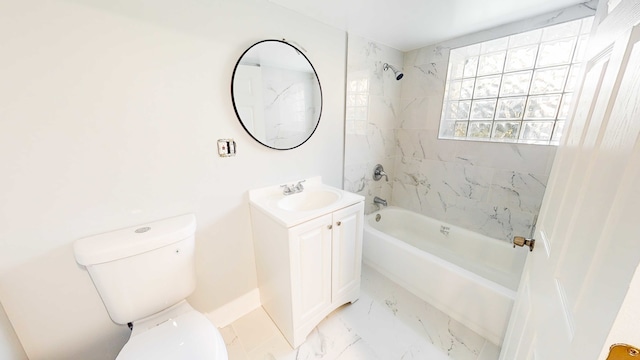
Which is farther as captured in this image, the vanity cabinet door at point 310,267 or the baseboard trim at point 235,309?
the baseboard trim at point 235,309

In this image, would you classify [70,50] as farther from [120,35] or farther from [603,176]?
[603,176]

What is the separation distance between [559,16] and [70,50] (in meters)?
2.69

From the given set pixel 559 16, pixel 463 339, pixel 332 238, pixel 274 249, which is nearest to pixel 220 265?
pixel 274 249

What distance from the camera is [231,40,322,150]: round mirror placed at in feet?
4.21

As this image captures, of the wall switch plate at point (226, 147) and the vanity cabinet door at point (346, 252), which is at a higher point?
the wall switch plate at point (226, 147)

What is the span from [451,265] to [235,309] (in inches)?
61.4

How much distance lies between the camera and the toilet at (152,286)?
34.5 inches

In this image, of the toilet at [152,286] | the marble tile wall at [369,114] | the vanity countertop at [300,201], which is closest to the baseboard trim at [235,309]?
the toilet at [152,286]

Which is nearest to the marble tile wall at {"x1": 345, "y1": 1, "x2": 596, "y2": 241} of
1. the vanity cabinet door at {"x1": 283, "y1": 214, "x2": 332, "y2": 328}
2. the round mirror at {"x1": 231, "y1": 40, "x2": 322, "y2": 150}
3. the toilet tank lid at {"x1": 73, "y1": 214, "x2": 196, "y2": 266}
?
the round mirror at {"x1": 231, "y1": 40, "x2": 322, "y2": 150}

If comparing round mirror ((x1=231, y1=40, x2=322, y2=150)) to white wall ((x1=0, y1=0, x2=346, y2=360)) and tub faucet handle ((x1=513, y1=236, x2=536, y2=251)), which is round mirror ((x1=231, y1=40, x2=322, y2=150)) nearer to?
white wall ((x1=0, y1=0, x2=346, y2=360))

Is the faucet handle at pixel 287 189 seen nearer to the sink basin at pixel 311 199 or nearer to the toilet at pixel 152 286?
the sink basin at pixel 311 199

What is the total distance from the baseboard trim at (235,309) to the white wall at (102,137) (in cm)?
16

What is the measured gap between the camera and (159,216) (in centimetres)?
113

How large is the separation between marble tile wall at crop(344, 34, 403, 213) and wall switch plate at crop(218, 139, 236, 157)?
39.0 inches
